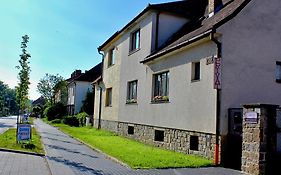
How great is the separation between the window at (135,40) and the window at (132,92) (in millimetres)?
2160

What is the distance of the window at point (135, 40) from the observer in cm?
2144

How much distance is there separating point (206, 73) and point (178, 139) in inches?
130

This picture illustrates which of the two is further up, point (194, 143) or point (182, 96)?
point (182, 96)

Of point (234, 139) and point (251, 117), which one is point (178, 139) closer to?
point (234, 139)

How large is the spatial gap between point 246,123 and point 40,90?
6291 cm

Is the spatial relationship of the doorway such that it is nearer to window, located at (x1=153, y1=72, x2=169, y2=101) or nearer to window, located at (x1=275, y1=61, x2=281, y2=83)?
window, located at (x1=275, y1=61, x2=281, y2=83)

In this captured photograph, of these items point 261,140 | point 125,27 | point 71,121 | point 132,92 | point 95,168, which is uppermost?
point 125,27

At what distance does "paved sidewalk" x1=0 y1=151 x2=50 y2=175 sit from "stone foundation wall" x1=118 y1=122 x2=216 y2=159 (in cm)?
557

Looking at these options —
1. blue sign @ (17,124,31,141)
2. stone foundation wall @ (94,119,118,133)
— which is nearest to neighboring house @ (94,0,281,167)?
stone foundation wall @ (94,119,118,133)

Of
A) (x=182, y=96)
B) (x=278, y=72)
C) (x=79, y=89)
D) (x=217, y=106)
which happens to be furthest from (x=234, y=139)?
(x=79, y=89)

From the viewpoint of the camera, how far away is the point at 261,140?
10.1 metres

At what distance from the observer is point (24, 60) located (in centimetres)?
1875

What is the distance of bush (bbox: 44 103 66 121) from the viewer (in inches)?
1981

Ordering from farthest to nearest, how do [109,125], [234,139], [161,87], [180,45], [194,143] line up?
1. [109,125]
2. [161,87]
3. [180,45]
4. [194,143]
5. [234,139]
